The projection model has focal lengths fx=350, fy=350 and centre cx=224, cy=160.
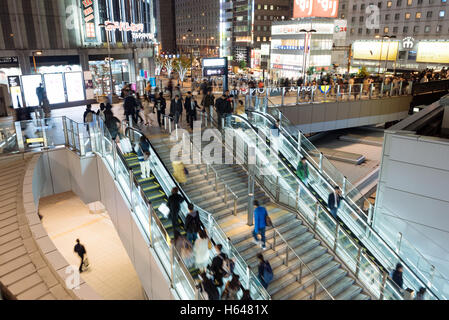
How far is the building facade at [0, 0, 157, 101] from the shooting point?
25.0 metres

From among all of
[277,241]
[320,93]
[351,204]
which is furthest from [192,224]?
[320,93]

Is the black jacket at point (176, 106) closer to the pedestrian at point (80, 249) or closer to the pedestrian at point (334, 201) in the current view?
the pedestrian at point (80, 249)

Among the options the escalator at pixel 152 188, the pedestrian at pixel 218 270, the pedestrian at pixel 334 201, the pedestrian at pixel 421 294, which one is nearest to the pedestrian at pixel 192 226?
the escalator at pixel 152 188

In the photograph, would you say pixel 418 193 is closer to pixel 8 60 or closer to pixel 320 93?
pixel 320 93

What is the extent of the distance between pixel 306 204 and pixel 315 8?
44.4 m

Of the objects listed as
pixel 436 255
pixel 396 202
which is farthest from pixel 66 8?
pixel 436 255

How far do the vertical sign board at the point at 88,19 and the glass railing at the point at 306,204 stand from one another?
73.2ft

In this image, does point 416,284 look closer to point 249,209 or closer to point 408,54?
point 249,209

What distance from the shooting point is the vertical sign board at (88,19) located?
2930cm

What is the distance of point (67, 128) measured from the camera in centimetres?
1202

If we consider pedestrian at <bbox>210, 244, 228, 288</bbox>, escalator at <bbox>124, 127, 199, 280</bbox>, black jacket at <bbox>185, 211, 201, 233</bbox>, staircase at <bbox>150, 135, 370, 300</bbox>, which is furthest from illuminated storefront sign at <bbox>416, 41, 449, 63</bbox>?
pedestrian at <bbox>210, 244, 228, 288</bbox>

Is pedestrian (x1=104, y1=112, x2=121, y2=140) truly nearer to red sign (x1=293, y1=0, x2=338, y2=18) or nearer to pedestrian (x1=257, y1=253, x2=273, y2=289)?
pedestrian (x1=257, y1=253, x2=273, y2=289)

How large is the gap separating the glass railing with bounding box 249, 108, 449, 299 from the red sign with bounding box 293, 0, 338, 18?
3955cm

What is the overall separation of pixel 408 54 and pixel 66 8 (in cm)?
5311
